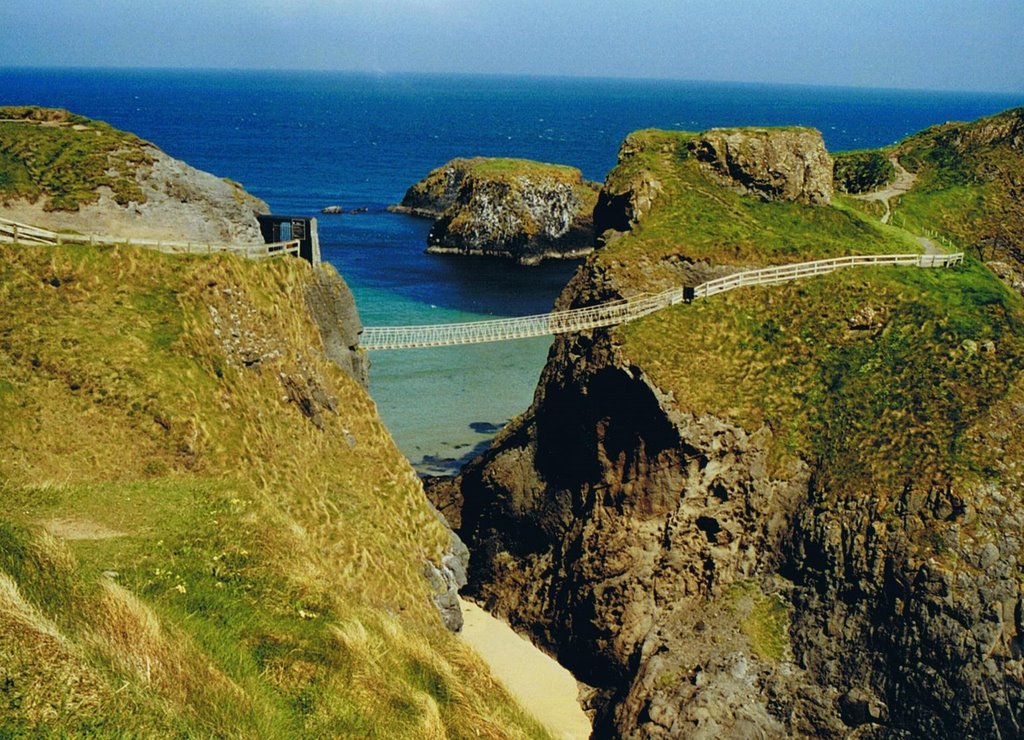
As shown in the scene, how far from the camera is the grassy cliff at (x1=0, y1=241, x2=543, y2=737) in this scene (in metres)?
14.6

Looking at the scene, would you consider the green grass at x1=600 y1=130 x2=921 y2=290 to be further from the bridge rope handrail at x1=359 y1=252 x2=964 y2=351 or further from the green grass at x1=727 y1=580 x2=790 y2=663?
the green grass at x1=727 y1=580 x2=790 y2=663

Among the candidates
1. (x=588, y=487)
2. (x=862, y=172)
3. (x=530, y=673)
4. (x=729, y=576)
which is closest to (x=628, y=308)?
(x=588, y=487)

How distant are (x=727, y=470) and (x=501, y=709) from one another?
23035 millimetres

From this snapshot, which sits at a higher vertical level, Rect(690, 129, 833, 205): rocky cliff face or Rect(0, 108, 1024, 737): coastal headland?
Rect(690, 129, 833, 205): rocky cliff face

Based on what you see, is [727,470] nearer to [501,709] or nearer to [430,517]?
[430,517]

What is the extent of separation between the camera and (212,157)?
18125 cm

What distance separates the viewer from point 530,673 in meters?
40.6

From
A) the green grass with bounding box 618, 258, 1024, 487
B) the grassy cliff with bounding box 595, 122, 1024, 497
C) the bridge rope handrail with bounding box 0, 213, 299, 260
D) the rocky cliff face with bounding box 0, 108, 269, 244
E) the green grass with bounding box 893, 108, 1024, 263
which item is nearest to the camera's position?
the bridge rope handrail with bounding box 0, 213, 299, 260

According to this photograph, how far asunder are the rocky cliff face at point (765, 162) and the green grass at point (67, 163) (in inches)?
1222

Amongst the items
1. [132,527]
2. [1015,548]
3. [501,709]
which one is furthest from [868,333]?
[132,527]

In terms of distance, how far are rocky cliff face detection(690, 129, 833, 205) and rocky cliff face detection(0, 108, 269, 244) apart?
27277 mm

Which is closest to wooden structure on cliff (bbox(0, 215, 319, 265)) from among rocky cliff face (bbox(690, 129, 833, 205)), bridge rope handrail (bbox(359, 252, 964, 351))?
bridge rope handrail (bbox(359, 252, 964, 351))

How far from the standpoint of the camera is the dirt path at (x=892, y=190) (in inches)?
2766

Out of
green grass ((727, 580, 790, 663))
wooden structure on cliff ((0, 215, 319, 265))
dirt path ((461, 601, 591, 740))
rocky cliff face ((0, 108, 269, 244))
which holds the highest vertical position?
rocky cliff face ((0, 108, 269, 244))
